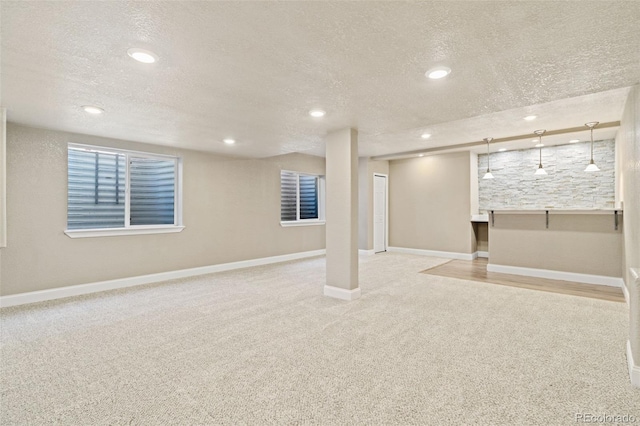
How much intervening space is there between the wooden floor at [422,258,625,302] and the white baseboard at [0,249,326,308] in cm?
355

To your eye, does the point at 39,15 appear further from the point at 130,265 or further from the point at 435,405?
the point at 130,265

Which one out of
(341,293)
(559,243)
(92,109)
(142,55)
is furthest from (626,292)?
(92,109)

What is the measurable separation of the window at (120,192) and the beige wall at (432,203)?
17.7ft

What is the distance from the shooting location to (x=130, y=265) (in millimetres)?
4969

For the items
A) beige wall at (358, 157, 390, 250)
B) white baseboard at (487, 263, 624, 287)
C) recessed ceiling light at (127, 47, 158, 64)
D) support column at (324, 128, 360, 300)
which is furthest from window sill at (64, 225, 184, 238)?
white baseboard at (487, 263, 624, 287)

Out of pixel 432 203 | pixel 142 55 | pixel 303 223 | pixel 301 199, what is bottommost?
pixel 303 223

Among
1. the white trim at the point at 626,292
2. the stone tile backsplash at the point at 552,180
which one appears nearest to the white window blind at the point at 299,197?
the stone tile backsplash at the point at 552,180

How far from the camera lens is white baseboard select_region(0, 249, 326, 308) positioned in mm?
4020

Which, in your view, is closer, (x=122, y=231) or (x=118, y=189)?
(x=122, y=231)

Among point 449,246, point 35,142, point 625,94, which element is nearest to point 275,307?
point 35,142

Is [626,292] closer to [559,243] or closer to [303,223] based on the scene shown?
[559,243]

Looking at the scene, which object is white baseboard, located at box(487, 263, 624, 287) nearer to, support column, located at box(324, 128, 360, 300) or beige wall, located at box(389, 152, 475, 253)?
beige wall, located at box(389, 152, 475, 253)

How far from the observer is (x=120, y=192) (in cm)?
501

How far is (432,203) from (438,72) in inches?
225
